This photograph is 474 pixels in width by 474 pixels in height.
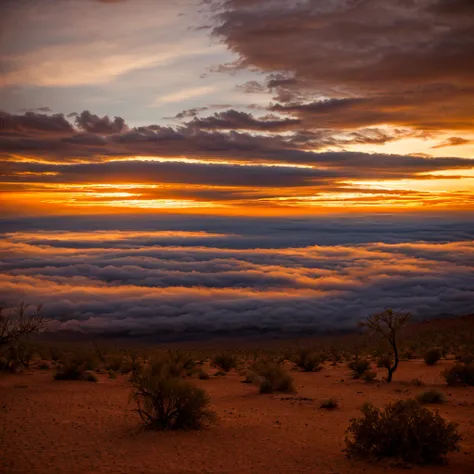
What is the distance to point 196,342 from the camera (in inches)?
2913

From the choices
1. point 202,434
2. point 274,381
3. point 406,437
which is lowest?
point 274,381

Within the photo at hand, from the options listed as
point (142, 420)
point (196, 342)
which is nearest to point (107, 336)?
point (196, 342)

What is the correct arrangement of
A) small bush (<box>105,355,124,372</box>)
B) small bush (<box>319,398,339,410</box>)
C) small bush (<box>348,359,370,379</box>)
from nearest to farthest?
1. small bush (<box>319,398,339,410</box>)
2. small bush (<box>348,359,370,379</box>)
3. small bush (<box>105,355,124,372</box>)

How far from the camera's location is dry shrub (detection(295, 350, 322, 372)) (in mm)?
27406

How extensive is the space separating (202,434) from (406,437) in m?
5.65

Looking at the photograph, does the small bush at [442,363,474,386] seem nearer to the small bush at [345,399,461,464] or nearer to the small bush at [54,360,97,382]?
the small bush at [345,399,461,464]

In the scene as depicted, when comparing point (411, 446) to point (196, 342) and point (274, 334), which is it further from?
point (274, 334)

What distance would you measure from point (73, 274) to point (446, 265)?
135067mm

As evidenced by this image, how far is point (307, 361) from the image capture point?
27469 mm

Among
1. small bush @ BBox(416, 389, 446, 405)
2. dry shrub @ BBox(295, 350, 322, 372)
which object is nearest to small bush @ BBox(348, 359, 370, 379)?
dry shrub @ BBox(295, 350, 322, 372)

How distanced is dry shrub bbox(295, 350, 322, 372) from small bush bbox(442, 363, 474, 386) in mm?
8047

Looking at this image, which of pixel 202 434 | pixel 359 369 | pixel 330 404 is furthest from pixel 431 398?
pixel 202 434

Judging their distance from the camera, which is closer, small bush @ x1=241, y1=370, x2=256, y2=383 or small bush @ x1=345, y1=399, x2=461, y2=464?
small bush @ x1=345, y1=399, x2=461, y2=464

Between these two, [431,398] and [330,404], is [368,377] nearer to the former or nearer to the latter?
[431,398]
